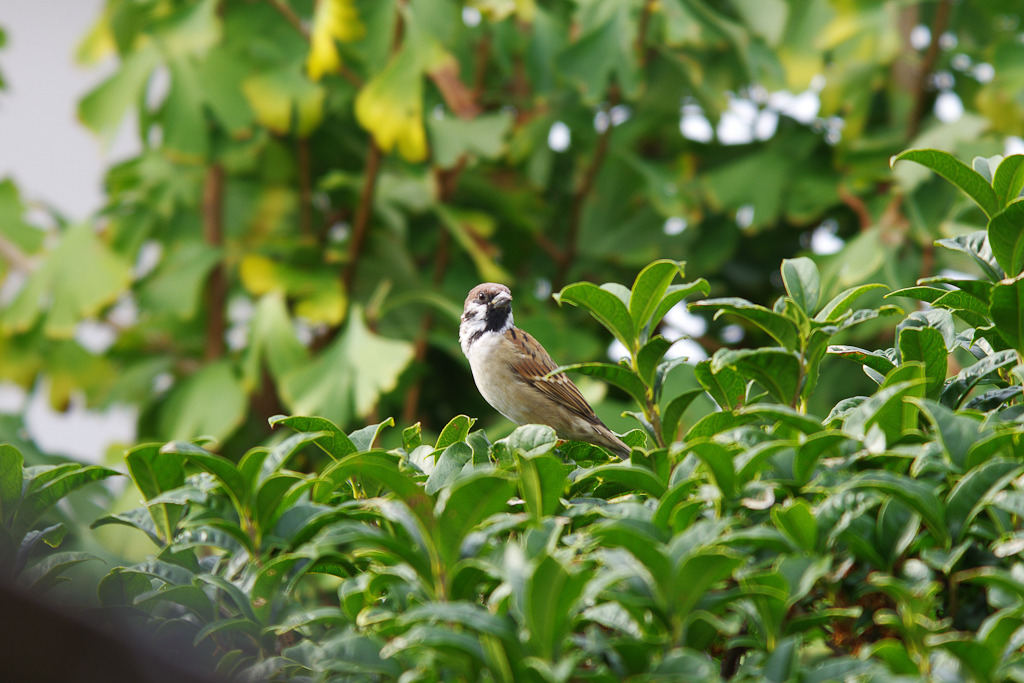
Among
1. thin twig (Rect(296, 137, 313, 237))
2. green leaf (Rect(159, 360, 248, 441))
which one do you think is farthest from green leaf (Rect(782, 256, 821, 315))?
thin twig (Rect(296, 137, 313, 237))

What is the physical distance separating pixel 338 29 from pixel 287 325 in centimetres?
128

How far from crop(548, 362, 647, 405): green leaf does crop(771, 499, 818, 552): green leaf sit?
386 millimetres

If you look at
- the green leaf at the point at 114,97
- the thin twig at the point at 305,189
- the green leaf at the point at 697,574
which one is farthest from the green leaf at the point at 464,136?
the green leaf at the point at 697,574

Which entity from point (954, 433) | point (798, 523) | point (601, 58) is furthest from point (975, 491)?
point (601, 58)

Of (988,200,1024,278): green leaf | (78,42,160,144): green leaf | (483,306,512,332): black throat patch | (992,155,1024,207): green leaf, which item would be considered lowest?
(483,306,512,332): black throat patch

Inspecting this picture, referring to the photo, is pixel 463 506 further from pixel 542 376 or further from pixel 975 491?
pixel 542 376

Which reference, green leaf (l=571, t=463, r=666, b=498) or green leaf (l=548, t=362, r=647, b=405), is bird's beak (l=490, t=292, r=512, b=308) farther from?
green leaf (l=571, t=463, r=666, b=498)

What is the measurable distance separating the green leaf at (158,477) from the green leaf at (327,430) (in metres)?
0.16

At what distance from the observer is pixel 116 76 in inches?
166

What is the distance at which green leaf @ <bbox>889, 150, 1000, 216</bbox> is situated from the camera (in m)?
1.35

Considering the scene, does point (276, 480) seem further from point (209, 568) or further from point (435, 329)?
point (435, 329)

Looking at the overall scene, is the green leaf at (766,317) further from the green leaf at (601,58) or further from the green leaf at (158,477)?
the green leaf at (601,58)

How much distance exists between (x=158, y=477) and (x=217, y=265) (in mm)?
3331

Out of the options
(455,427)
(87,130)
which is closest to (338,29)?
(87,130)
